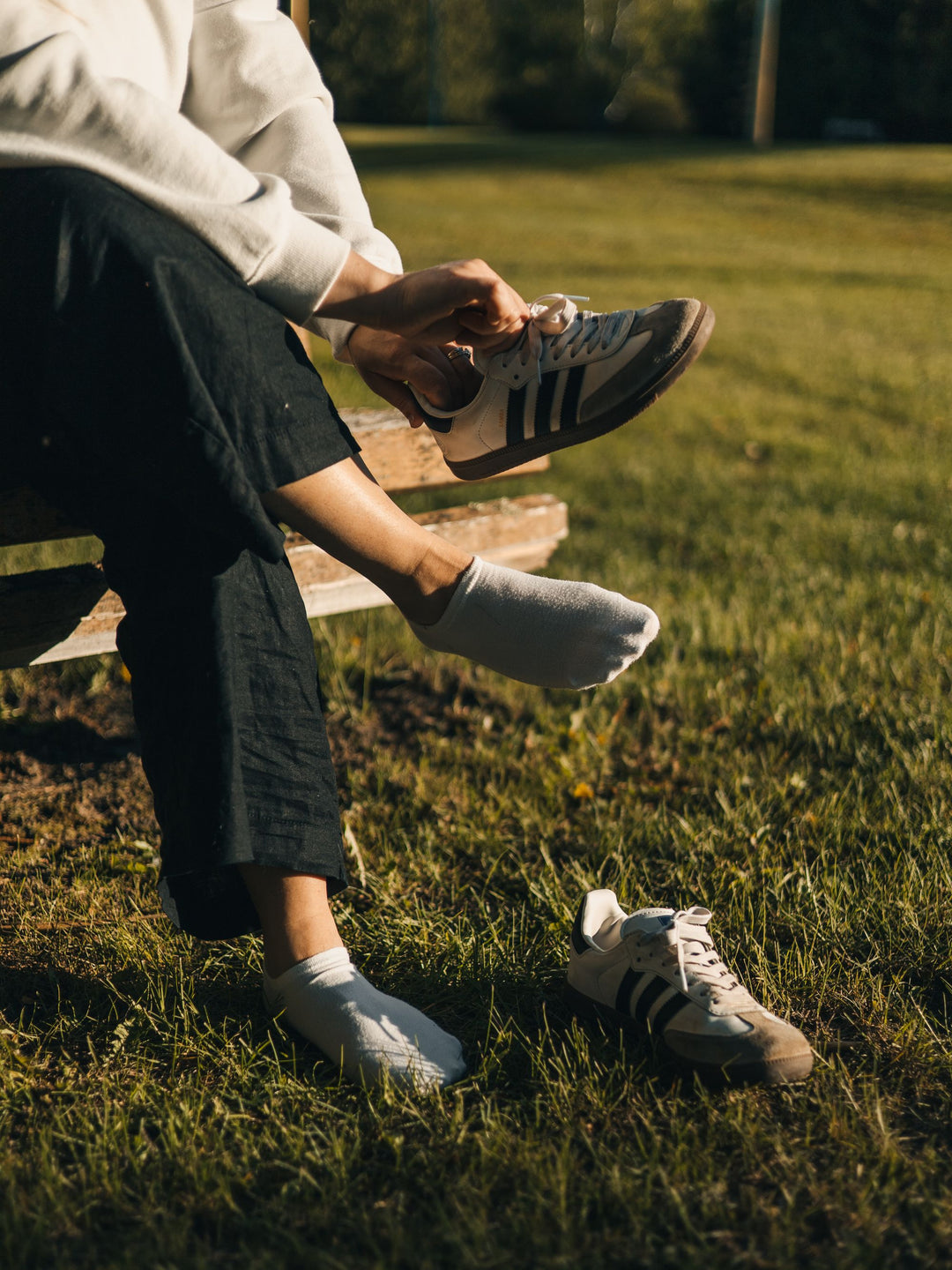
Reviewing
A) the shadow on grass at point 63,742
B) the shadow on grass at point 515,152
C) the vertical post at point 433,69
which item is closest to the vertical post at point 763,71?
the shadow on grass at point 515,152

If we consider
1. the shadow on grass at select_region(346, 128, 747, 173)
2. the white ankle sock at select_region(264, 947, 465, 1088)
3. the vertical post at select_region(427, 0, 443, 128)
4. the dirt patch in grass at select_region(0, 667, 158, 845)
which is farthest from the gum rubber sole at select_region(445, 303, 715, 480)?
the shadow on grass at select_region(346, 128, 747, 173)

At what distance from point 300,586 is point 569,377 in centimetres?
78

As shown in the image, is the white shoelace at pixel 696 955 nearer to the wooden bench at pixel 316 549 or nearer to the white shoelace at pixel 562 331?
the white shoelace at pixel 562 331

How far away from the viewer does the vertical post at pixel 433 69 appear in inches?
808

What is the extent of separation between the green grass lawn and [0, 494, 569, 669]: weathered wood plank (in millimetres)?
404

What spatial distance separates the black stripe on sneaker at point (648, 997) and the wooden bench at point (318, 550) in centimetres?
103

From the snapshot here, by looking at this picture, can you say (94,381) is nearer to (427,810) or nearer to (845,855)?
(427,810)

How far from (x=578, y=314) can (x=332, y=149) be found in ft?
1.62

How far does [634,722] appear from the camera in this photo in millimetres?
2777

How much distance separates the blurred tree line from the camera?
99.5ft

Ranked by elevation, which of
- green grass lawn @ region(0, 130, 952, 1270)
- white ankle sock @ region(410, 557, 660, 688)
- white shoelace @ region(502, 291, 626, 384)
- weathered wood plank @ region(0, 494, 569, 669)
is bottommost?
green grass lawn @ region(0, 130, 952, 1270)

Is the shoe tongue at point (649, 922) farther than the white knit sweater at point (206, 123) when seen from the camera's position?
Yes

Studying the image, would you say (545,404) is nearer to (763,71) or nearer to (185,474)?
(185,474)

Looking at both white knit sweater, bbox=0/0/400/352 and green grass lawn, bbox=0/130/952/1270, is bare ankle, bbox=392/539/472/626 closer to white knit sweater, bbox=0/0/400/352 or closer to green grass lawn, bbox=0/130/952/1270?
white knit sweater, bbox=0/0/400/352
